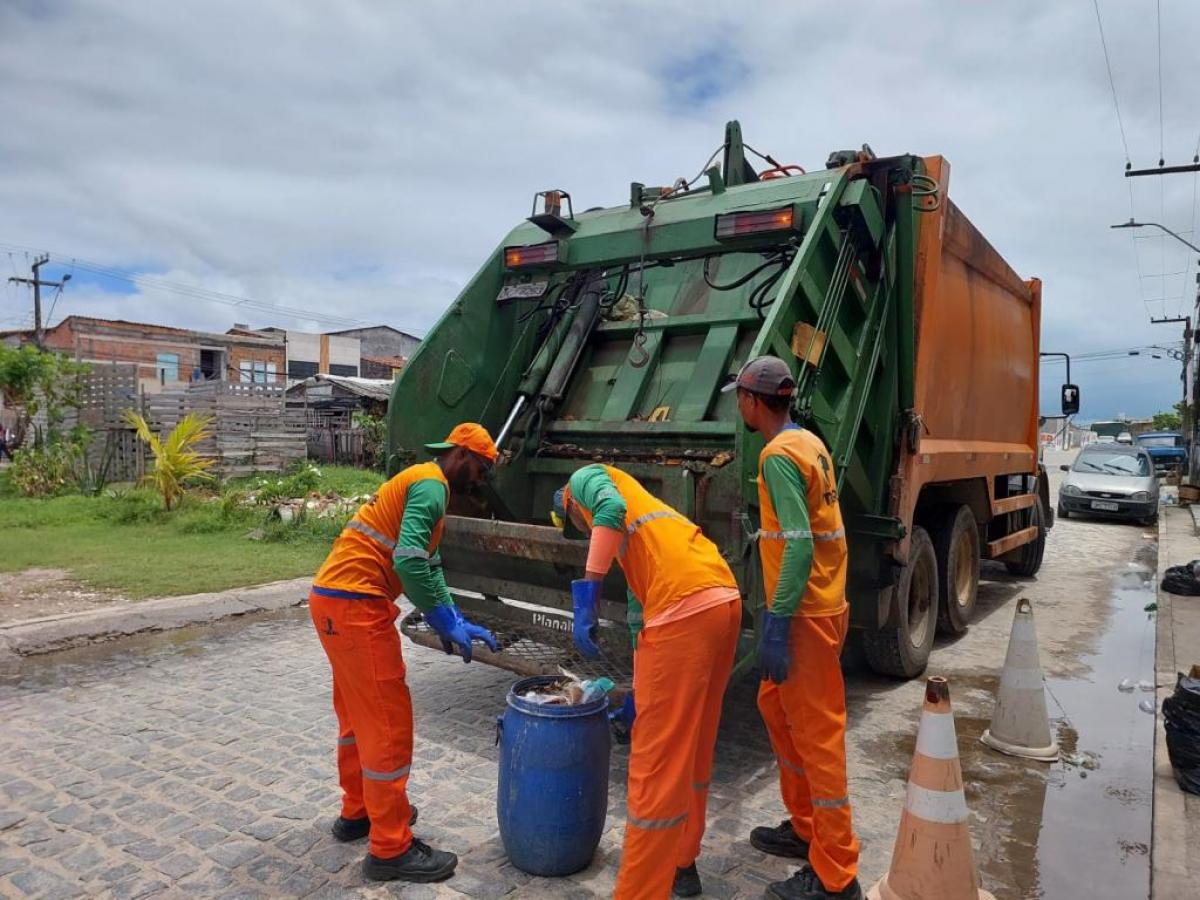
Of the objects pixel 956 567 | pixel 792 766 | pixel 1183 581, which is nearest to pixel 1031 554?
pixel 1183 581

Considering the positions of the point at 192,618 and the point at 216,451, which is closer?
the point at 192,618

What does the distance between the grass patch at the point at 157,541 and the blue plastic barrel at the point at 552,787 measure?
4.82 metres

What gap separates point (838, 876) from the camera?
2613mm

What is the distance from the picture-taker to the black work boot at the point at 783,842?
117 inches

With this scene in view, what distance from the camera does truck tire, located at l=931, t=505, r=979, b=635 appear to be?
18.2 ft

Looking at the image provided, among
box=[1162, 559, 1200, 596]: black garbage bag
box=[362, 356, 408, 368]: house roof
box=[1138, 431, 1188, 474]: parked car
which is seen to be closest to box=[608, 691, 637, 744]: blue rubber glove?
box=[1162, 559, 1200, 596]: black garbage bag

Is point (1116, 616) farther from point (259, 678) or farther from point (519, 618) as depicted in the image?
point (259, 678)

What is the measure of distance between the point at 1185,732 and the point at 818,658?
1957 millimetres

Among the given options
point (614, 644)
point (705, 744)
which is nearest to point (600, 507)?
point (705, 744)

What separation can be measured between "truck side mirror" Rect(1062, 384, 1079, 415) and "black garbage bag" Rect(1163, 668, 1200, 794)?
20.6 ft

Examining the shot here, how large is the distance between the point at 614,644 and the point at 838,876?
1231mm

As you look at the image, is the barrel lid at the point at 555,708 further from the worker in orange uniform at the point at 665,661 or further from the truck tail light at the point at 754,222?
the truck tail light at the point at 754,222

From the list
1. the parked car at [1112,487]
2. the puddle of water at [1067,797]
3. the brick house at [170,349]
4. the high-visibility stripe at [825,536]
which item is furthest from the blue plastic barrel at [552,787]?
the brick house at [170,349]

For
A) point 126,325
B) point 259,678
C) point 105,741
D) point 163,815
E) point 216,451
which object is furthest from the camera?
point 126,325
